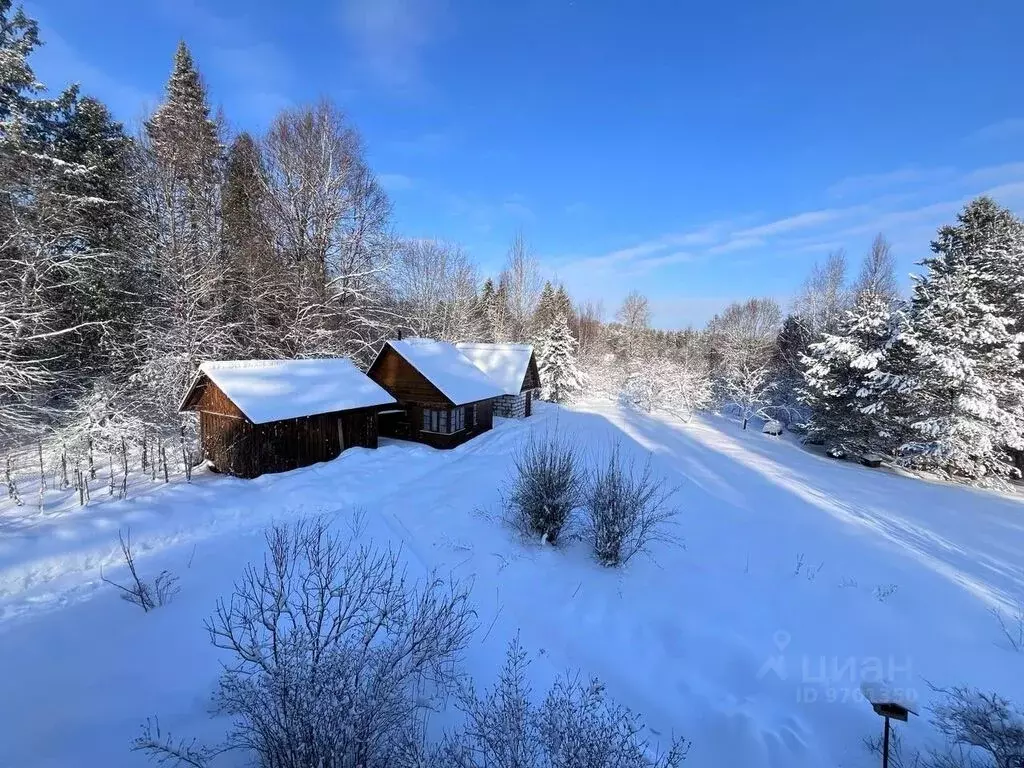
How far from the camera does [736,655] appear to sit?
578 cm

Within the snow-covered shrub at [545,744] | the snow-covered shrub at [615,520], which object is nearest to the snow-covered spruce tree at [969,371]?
the snow-covered shrub at [615,520]

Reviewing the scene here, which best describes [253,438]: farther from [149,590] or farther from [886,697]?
[886,697]

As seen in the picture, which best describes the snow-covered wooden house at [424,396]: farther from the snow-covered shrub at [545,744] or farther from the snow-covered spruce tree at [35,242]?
the snow-covered shrub at [545,744]

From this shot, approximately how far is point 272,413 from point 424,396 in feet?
22.1

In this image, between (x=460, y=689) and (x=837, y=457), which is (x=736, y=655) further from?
(x=837, y=457)

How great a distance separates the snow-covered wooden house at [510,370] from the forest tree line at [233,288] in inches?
235

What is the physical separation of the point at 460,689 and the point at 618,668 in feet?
7.27

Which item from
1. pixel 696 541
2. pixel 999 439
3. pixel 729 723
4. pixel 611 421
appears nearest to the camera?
pixel 729 723

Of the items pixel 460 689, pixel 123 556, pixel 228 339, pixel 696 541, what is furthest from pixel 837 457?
pixel 228 339

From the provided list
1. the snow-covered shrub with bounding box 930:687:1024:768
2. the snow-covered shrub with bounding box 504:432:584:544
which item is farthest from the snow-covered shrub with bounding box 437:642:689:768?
the snow-covered shrub with bounding box 504:432:584:544

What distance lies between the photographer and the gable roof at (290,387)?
1148 cm

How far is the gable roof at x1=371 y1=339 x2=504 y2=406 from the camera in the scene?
17462 mm
